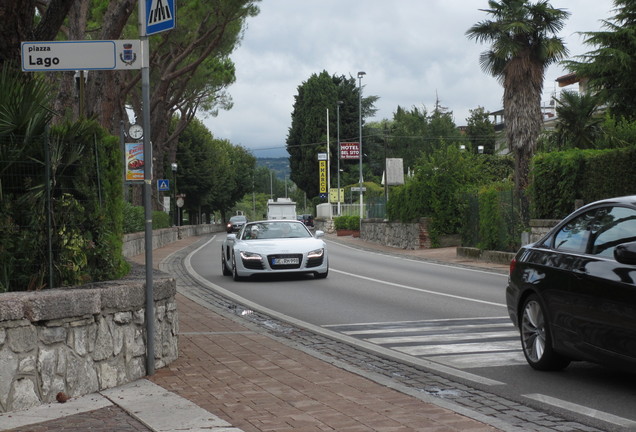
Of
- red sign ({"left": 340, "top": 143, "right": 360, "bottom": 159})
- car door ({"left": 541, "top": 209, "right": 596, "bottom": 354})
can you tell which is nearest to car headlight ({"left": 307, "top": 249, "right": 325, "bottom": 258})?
car door ({"left": 541, "top": 209, "right": 596, "bottom": 354})

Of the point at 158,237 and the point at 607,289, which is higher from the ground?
the point at 607,289

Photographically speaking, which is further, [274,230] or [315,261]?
[274,230]

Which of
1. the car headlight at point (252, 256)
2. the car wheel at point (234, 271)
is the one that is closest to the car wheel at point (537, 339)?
the car headlight at point (252, 256)

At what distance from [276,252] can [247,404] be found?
12833 mm

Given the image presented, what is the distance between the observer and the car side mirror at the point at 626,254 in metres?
6.57

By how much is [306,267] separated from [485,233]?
9576 mm

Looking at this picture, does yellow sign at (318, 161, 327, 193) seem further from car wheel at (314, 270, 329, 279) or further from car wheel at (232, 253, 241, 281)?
car wheel at (232, 253, 241, 281)

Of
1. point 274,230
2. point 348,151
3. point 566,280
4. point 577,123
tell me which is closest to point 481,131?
point 348,151

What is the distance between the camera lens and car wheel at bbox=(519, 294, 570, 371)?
812cm

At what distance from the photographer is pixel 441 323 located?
12375mm

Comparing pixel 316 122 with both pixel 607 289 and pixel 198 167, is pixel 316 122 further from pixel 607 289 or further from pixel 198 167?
pixel 607 289

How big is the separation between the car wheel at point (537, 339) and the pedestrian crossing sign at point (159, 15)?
404cm

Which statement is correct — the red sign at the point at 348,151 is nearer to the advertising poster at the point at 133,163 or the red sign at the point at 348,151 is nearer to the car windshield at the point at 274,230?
the advertising poster at the point at 133,163

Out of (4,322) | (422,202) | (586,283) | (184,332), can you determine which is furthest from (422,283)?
(422,202)
